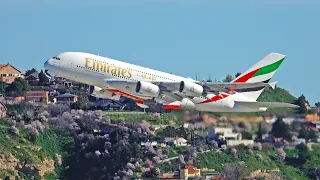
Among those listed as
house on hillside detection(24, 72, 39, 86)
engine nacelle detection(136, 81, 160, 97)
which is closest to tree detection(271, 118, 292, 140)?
engine nacelle detection(136, 81, 160, 97)

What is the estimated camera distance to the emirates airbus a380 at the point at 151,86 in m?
110

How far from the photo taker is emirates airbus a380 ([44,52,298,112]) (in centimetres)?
11000

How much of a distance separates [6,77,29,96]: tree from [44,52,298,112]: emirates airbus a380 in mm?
58421

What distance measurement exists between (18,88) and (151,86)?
6520 centimetres

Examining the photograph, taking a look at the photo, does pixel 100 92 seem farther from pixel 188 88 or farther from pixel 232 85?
pixel 232 85

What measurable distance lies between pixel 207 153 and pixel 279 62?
82.9ft

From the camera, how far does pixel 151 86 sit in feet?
361

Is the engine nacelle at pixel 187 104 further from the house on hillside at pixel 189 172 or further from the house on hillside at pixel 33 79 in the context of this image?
the house on hillside at pixel 33 79

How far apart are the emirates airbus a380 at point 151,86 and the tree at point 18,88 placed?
5842 centimetres

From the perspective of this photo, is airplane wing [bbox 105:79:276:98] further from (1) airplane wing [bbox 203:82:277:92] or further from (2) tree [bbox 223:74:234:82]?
(2) tree [bbox 223:74:234:82]

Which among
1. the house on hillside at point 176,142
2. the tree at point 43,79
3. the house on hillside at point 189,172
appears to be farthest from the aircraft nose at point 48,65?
the tree at point 43,79

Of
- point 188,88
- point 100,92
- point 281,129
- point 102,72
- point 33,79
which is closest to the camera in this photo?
point 281,129

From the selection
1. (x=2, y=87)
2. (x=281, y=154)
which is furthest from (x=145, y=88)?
(x=2, y=87)

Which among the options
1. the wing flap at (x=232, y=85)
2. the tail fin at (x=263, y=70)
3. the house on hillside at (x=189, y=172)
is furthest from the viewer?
the house on hillside at (x=189, y=172)
